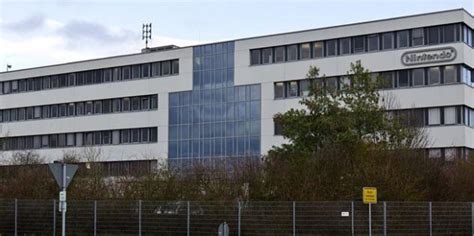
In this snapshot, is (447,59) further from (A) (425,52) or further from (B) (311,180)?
(B) (311,180)

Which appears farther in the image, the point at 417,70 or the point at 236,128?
the point at 236,128

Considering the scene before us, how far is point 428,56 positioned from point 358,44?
19.1 feet

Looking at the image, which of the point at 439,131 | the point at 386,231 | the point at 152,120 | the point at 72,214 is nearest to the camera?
the point at 386,231

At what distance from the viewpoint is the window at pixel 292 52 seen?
6297 cm

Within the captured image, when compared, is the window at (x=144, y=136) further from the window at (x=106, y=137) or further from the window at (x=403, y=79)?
the window at (x=403, y=79)

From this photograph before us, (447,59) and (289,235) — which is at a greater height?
(447,59)

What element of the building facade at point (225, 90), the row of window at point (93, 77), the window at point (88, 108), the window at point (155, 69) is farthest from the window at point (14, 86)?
the window at point (155, 69)

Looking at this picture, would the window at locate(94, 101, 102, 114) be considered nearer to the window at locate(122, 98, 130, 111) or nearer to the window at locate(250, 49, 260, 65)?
the window at locate(122, 98, 130, 111)

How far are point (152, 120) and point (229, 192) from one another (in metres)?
41.6

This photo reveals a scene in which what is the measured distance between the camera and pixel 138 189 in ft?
104

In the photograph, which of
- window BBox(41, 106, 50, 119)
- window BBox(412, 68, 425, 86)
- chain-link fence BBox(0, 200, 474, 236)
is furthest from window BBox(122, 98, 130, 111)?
chain-link fence BBox(0, 200, 474, 236)

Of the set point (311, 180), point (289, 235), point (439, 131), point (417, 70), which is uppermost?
point (417, 70)

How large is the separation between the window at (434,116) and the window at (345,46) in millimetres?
→ 8230

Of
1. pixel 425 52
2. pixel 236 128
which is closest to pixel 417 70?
pixel 425 52
